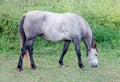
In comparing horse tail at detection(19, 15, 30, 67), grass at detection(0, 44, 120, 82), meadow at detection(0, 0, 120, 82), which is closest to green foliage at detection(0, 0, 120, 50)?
meadow at detection(0, 0, 120, 82)

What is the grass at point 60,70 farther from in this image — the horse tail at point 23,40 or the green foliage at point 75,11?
the green foliage at point 75,11

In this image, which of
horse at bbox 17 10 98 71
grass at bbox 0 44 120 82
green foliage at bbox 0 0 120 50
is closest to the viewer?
grass at bbox 0 44 120 82

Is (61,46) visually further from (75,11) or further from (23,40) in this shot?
(23,40)

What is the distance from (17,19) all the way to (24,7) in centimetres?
82

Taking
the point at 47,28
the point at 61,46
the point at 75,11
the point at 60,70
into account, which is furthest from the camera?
the point at 75,11

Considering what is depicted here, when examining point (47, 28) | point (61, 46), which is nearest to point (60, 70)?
point (47, 28)

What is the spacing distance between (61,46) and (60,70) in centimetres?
262

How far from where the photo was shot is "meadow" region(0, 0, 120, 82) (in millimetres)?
7609

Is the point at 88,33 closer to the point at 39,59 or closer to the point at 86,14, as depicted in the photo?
the point at 39,59

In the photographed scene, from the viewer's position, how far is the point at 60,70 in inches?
322

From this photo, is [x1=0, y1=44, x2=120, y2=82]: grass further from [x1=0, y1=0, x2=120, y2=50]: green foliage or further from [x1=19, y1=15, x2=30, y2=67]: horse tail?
[x1=0, y1=0, x2=120, y2=50]: green foliage

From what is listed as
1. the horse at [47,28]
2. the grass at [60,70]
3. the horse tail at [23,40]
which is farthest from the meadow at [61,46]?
the horse at [47,28]

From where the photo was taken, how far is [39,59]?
31.2 feet

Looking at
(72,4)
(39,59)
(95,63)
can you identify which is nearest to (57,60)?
(39,59)
